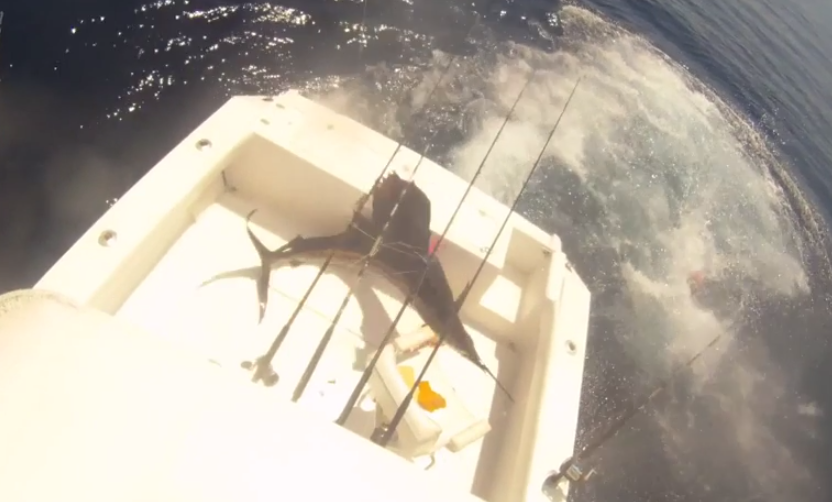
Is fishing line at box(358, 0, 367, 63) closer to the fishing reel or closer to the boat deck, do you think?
the boat deck

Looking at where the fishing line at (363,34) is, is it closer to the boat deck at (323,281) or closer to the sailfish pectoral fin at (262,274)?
the boat deck at (323,281)

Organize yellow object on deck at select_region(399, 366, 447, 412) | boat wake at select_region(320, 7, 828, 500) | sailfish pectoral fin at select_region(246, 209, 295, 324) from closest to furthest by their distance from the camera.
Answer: yellow object on deck at select_region(399, 366, 447, 412)
sailfish pectoral fin at select_region(246, 209, 295, 324)
boat wake at select_region(320, 7, 828, 500)

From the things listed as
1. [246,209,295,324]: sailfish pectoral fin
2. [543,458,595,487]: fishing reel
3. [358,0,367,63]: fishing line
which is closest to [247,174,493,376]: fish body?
[246,209,295,324]: sailfish pectoral fin

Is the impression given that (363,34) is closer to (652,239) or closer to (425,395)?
(652,239)

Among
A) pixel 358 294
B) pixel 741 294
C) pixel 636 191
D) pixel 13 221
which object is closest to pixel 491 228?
pixel 358 294

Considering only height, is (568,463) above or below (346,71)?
below

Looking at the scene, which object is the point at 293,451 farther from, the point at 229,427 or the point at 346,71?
the point at 346,71

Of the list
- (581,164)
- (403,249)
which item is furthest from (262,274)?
(581,164)
